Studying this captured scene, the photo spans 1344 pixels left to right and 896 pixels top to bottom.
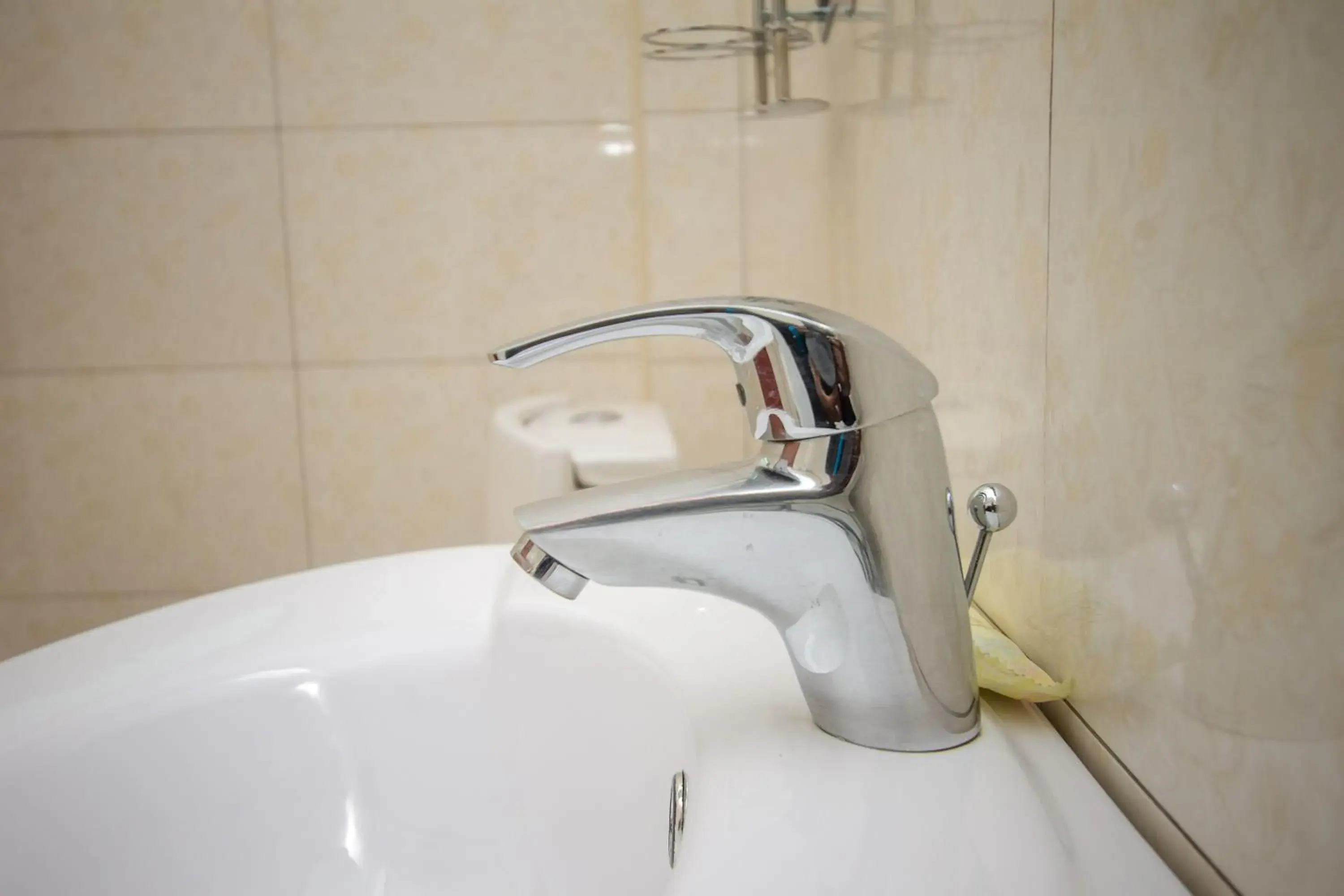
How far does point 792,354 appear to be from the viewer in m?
0.33

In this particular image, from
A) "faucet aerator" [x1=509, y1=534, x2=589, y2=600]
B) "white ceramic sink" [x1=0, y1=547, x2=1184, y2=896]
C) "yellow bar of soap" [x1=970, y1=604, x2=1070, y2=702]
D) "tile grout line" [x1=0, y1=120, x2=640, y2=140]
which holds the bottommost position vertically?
"white ceramic sink" [x1=0, y1=547, x2=1184, y2=896]

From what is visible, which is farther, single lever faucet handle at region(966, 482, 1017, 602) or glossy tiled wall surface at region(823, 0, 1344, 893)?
single lever faucet handle at region(966, 482, 1017, 602)

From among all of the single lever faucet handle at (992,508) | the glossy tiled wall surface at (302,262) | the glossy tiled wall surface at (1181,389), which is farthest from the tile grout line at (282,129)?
the single lever faucet handle at (992,508)

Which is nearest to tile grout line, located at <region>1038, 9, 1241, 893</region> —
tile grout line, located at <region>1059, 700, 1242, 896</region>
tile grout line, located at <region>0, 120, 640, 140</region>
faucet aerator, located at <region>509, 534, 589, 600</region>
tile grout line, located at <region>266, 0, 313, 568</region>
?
tile grout line, located at <region>1059, 700, 1242, 896</region>

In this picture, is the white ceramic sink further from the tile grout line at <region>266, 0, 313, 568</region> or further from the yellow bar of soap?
the tile grout line at <region>266, 0, 313, 568</region>

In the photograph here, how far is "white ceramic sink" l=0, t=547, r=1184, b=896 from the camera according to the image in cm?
31

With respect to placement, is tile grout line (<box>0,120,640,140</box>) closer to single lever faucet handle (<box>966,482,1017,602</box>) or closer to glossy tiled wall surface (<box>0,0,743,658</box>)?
glossy tiled wall surface (<box>0,0,743,658</box>)

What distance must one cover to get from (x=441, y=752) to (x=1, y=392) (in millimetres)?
1288

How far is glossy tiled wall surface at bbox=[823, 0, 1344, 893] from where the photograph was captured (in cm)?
24

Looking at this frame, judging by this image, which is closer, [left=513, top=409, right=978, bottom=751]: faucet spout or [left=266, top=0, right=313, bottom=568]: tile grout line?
[left=513, top=409, right=978, bottom=751]: faucet spout

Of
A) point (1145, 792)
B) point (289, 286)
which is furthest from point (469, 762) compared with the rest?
point (289, 286)

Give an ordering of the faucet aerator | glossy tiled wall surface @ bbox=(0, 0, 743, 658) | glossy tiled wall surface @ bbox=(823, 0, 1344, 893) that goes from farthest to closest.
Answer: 1. glossy tiled wall surface @ bbox=(0, 0, 743, 658)
2. the faucet aerator
3. glossy tiled wall surface @ bbox=(823, 0, 1344, 893)

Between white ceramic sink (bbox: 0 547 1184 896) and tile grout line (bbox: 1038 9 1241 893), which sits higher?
tile grout line (bbox: 1038 9 1241 893)

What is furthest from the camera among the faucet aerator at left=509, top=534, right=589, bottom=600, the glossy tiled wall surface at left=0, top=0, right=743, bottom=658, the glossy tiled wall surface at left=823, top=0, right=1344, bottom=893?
the glossy tiled wall surface at left=0, top=0, right=743, bottom=658
